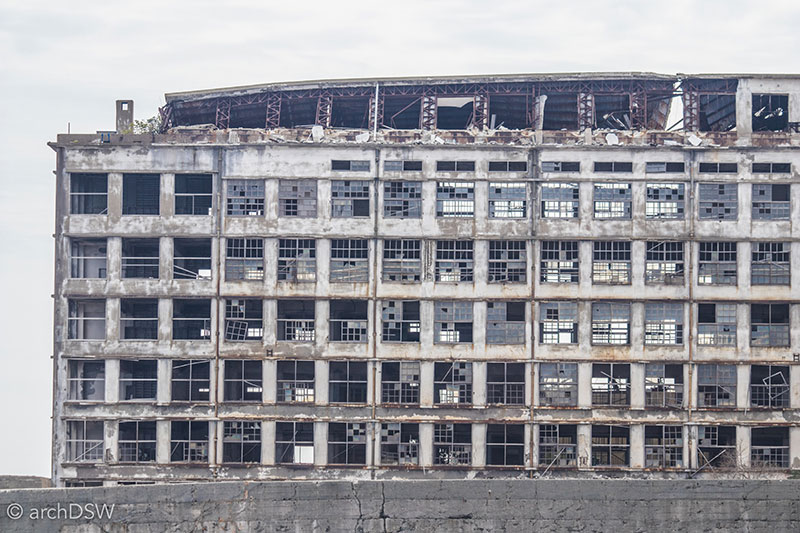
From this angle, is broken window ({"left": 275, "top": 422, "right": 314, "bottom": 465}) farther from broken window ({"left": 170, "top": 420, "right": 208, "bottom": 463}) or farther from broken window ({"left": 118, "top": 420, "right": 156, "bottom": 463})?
broken window ({"left": 118, "top": 420, "right": 156, "bottom": 463})

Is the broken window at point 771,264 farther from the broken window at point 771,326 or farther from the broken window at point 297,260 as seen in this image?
the broken window at point 297,260

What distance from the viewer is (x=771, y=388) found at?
3862 centimetres

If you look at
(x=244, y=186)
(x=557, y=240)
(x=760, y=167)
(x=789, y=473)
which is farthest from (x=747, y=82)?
(x=244, y=186)

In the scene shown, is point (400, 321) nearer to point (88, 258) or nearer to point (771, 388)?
point (88, 258)

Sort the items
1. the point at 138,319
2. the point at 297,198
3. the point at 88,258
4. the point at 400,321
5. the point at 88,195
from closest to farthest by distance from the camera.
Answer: the point at 400,321 → the point at 297,198 → the point at 138,319 → the point at 88,258 → the point at 88,195

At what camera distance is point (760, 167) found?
39.0 metres

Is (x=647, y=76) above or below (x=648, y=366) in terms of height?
above

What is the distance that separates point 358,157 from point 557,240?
29.0ft

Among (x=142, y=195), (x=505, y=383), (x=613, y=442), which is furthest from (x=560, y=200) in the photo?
(x=142, y=195)

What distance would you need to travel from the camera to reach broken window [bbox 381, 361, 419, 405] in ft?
127

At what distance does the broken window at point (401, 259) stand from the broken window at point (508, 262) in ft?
9.92

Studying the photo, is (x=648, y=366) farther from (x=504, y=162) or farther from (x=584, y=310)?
(x=504, y=162)

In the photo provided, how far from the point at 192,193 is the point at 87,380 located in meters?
8.94

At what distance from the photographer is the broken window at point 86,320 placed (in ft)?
130
